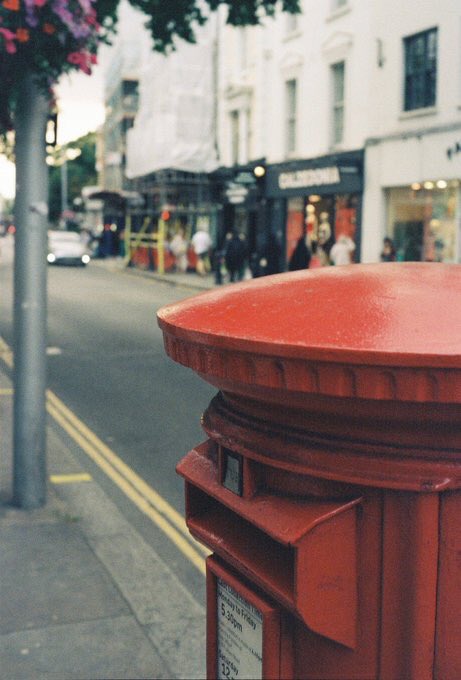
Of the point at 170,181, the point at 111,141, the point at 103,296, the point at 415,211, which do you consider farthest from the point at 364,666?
the point at 111,141

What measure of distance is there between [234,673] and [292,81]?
25056 millimetres

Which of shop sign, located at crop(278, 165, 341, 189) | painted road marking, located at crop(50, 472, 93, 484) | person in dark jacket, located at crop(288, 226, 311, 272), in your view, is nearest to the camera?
painted road marking, located at crop(50, 472, 93, 484)

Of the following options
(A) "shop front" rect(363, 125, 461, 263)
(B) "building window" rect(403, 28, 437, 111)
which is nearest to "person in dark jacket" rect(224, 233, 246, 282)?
(A) "shop front" rect(363, 125, 461, 263)

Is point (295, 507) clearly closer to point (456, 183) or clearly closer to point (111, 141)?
point (456, 183)

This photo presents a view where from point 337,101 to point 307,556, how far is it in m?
22.8

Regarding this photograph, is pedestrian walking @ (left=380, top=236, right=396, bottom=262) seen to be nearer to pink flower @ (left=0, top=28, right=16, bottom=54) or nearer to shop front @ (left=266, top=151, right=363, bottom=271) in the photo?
shop front @ (left=266, top=151, right=363, bottom=271)

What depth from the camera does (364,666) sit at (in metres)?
1.78

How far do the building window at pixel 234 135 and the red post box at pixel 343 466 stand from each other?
2941cm

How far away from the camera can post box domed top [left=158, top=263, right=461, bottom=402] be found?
1.50 metres

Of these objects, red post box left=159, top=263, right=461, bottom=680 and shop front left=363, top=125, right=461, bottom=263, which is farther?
shop front left=363, top=125, right=461, bottom=263

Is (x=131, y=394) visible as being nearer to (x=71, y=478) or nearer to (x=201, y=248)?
(x=71, y=478)

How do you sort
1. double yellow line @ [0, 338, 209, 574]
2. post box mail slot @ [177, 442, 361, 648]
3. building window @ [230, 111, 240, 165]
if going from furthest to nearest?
1. building window @ [230, 111, 240, 165]
2. double yellow line @ [0, 338, 209, 574]
3. post box mail slot @ [177, 442, 361, 648]

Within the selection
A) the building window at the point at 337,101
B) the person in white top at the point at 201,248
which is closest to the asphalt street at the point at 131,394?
the building window at the point at 337,101

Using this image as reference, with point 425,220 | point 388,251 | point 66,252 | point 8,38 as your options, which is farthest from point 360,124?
point 66,252
